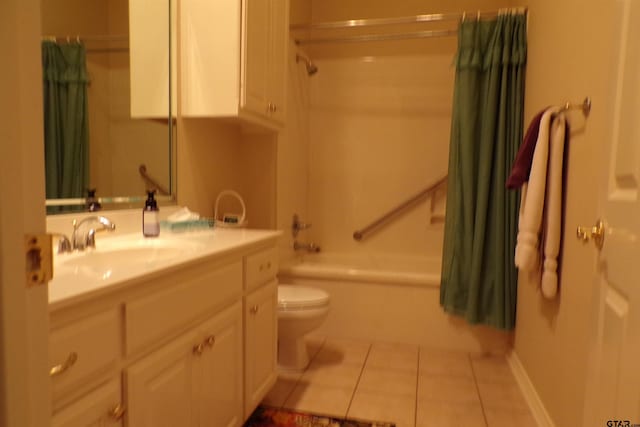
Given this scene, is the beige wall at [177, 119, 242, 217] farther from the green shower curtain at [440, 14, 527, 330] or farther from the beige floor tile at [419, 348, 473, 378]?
the beige floor tile at [419, 348, 473, 378]

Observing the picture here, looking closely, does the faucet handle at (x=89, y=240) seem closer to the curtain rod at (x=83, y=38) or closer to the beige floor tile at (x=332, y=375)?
the curtain rod at (x=83, y=38)

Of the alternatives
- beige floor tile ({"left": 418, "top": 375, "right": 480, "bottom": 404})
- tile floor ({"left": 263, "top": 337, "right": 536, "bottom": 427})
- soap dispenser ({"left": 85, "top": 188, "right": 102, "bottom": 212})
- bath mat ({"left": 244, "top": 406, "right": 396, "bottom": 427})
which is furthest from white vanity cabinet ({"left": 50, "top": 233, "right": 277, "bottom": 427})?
beige floor tile ({"left": 418, "top": 375, "right": 480, "bottom": 404})

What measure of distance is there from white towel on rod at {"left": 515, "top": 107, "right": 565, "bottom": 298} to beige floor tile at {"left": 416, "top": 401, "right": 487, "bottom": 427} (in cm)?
64

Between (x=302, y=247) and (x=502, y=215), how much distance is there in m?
1.47

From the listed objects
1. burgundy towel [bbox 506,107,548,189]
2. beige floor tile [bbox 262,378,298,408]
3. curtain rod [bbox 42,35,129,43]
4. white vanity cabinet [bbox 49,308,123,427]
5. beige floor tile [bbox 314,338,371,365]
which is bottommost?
beige floor tile [bbox 314,338,371,365]

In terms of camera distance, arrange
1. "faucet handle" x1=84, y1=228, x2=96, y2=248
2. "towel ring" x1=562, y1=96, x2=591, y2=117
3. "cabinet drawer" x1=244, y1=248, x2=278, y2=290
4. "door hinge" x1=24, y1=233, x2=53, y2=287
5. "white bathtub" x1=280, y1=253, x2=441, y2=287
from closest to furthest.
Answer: "door hinge" x1=24, y1=233, x2=53, y2=287, "faucet handle" x1=84, y1=228, x2=96, y2=248, "towel ring" x1=562, y1=96, x2=591, y2=117, "cabinet drawer" x1=244, y1=248, x2=278, y2=290, "white bathtub" x1=280, y1=253, x2=441, y2=287

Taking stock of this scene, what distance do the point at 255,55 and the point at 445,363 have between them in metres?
1.98

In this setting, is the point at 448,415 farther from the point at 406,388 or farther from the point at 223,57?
the point at 223,57

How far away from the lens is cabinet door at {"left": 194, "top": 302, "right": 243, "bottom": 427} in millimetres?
1178

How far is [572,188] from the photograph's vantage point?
4.94 ft

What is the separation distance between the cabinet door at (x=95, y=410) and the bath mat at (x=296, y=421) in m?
0.95

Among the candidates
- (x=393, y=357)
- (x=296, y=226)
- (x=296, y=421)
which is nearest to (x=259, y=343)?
(x=296, y=421)

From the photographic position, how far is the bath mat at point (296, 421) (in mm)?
1661

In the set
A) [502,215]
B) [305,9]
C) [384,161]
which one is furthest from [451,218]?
[305,9]
